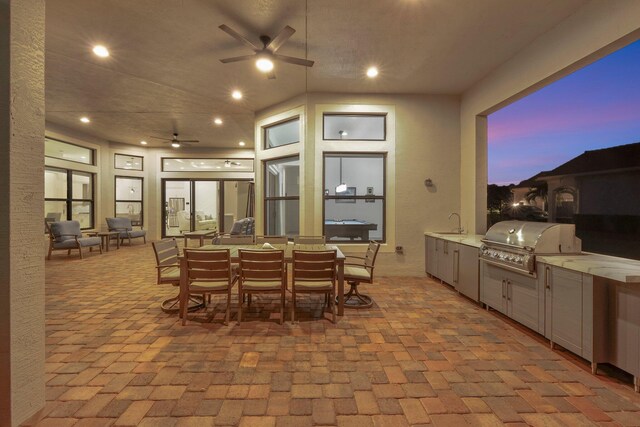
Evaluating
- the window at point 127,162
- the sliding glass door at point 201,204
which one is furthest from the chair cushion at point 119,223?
the window at point 127,162

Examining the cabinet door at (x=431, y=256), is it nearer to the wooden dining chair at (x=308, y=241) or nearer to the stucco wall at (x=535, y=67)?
the stucco wall at (x=535, y=67)

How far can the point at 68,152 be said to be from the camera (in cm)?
796

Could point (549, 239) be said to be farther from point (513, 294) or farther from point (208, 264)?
point (208, 264)

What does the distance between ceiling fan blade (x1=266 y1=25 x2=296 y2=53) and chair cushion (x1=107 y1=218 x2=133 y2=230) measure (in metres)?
8.12

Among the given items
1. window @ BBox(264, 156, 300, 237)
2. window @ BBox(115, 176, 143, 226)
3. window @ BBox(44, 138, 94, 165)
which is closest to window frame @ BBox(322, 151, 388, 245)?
window @ BBox(264, 156, 300, 237)

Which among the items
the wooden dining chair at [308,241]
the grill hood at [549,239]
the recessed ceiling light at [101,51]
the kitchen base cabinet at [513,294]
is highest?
the recessed ceiling light at [101,51]

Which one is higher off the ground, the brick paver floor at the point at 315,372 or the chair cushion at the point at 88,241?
the chair cushion at the point at 88,241

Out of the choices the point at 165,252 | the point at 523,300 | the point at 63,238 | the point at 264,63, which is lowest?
the point at 523,300

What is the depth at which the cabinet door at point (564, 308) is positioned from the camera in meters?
2.34

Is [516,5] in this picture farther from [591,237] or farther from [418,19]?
[591,237]

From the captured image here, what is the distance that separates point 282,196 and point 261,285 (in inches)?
117

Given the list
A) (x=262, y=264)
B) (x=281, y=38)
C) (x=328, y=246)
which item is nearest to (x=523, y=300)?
(x=328, y=246)

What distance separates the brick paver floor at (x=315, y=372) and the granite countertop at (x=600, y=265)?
809 millimetres

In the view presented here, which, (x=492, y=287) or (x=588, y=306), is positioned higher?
(x=588, y=306)
